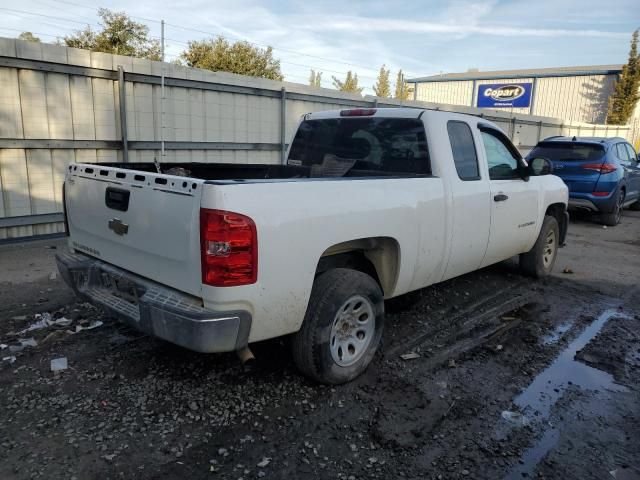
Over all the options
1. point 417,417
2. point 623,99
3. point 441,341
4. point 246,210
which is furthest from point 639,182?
point 623,99

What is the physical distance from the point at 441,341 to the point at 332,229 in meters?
1.81

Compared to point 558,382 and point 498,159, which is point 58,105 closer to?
point 498,159

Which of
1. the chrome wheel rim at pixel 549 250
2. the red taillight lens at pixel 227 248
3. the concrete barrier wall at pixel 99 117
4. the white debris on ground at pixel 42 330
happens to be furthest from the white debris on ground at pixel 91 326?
the chrome wheel rim at pixel 549 250

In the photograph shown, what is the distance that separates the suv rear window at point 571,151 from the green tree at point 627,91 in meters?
27.8

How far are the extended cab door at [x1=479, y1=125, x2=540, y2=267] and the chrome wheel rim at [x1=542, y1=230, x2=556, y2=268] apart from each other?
29.4 inches

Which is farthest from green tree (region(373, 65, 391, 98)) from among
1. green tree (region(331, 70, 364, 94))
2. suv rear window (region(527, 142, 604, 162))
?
suv rear window (region(527, 142, 604, 162))

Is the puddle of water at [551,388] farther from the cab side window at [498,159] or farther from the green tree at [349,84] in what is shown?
the green tree at [349,84]

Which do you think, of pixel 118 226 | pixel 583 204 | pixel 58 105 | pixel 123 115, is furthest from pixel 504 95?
pixel 118 226

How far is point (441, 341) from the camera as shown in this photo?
4.33 m

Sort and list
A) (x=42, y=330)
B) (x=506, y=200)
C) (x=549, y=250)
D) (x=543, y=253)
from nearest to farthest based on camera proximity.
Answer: (x=42, y=330) → (x=506, y=200) → (x=543, y=253) → (x=549, y=250)

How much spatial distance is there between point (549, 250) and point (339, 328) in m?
4.17

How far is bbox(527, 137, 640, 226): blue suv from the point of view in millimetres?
10406

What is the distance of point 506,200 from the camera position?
16.4 feet

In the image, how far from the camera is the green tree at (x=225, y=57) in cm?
2886
